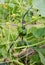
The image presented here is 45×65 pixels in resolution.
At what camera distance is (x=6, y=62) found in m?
0.86

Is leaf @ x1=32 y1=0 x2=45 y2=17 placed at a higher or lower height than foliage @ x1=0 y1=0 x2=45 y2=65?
higher

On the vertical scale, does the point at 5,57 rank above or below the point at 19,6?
below

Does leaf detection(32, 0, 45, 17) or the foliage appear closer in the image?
leaf detection(32, 0, 45, 17)

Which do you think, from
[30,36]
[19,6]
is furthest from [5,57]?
[19,6]

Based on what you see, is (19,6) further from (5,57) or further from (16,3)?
(5,57)

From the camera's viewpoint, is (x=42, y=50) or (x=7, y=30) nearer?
(x=42, y=50)

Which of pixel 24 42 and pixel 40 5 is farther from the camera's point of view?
pixel 24 42

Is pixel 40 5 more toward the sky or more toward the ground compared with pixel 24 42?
more toward the sky

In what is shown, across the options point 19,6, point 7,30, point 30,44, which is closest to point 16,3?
point 19,6

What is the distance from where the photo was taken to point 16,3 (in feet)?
3.48

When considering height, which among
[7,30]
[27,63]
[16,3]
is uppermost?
[16,3]

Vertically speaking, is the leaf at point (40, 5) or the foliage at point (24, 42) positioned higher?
the leaf at point (40, 5)

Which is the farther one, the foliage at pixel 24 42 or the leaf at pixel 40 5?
the foliage at pixel 24 42

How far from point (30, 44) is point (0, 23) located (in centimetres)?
23
